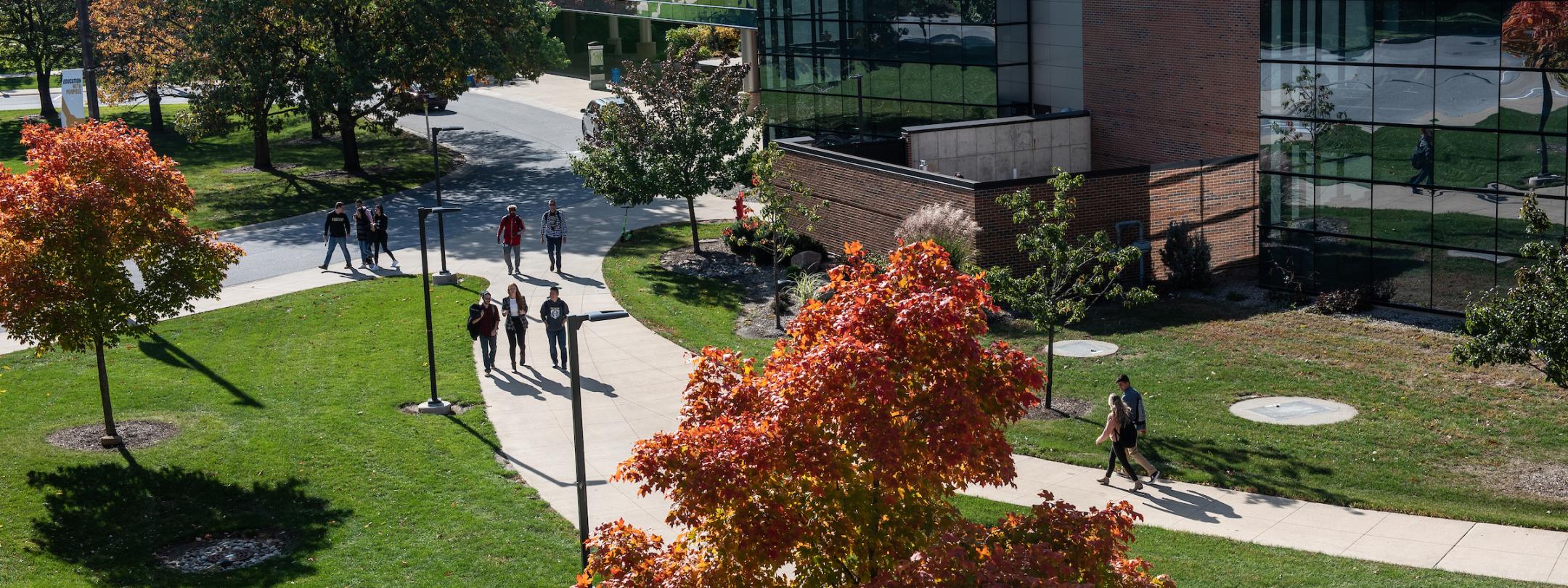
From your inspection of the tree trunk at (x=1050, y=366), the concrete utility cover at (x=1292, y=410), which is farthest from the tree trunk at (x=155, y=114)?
Result: the concrete utility cover at (x=1292, y=410)

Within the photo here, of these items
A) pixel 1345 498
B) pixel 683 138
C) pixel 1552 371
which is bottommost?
pixel 1345 498

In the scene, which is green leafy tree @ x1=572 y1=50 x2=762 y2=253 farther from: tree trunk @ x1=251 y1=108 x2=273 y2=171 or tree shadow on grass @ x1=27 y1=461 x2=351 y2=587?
tree trunk @ x1=251 y1=108 x2=273 y2=171

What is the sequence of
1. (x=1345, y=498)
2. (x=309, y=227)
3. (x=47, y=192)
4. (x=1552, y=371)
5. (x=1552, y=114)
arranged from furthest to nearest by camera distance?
(x=309, y=227)
(x=1552, y=114)
(x=47, y=192)
(x=1345, y=498)
(x=1552, y=371)

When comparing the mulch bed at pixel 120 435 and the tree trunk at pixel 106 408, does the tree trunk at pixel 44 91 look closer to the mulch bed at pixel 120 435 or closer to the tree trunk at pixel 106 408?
the mulch bed at pixel 120 435

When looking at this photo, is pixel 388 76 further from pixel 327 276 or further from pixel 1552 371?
pixel 1552 371

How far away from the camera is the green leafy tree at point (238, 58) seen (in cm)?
3872

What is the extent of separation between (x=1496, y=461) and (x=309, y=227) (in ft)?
94.9

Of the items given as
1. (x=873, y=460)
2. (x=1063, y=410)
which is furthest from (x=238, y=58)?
(x=873, y=460)

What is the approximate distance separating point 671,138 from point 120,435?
46.7ft

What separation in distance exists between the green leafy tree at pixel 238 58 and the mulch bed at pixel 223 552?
24957 mm

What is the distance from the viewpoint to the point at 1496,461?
17625 millimetres

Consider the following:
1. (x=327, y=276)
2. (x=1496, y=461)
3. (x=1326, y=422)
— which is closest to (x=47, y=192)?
(x=327, y=276)

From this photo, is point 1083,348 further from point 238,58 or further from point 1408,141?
point 238,58

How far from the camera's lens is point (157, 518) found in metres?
17.4
